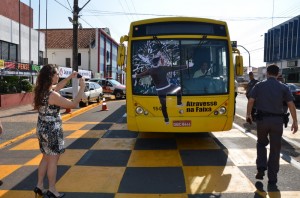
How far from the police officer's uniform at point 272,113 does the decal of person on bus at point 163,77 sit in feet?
8.71

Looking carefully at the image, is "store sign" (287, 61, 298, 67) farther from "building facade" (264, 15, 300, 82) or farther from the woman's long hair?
the woman's long hair

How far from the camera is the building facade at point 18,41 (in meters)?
21.2

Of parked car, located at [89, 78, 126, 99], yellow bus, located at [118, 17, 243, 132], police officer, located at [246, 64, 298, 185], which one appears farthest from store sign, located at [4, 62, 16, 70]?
police officer, located at [246, 64, 298, 185]

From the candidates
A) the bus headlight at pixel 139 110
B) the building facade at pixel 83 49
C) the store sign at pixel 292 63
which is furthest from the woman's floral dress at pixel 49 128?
the store sign at pixel 292 63

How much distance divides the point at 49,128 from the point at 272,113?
345 cm

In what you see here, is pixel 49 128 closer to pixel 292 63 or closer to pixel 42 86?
pixel 42 86

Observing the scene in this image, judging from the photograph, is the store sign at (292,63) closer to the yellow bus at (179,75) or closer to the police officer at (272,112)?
the yellow bus at (179,75)

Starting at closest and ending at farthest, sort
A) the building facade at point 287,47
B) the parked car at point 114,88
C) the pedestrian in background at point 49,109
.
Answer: the pedestrian in background at point 49,109 → the parked car at point 114,88 → the building facade at point 287,47

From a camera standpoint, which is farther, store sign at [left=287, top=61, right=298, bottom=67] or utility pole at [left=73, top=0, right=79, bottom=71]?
store sign at [left=287, top=61, right=298, bottom=67]

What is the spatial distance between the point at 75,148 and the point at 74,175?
8.11 feet

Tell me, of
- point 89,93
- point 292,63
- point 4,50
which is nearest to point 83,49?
point 4,50

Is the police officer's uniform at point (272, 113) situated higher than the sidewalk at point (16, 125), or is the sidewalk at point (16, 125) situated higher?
the police officer's uniform at point (272, 113)

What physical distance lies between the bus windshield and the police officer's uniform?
2.48m

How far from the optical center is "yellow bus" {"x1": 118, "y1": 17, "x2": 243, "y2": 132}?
328 inches
